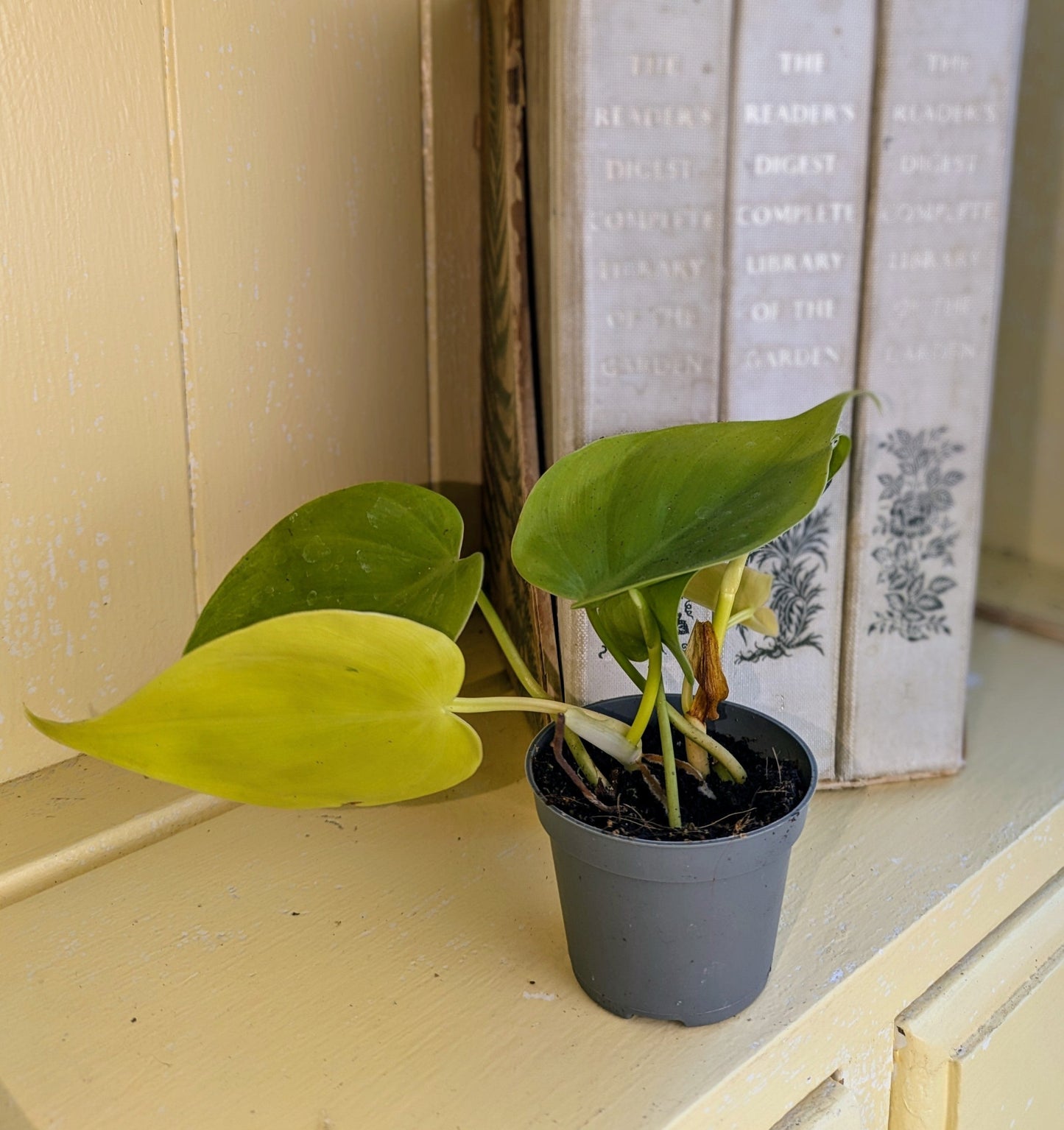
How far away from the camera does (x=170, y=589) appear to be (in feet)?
2.02

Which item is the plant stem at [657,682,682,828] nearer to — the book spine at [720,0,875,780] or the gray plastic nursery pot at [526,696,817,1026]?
the gray plastic nursery pot at [526,696,817,1026]

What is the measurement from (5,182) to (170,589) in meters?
0.22

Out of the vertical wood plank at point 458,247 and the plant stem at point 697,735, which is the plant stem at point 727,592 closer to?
the plant stem at point 697,735

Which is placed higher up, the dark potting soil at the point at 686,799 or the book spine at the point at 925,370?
the book spine at the point at 925,370

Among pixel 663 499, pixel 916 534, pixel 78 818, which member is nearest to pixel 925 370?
pixel 916 534

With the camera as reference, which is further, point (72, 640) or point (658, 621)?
point (72, 640)

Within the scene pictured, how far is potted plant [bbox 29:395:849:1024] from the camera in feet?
1.14

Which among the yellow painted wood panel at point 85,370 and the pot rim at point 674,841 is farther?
the yellow painted wood panel at point 85,370

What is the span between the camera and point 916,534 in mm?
582

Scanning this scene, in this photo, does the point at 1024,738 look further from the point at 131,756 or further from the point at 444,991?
the point at 131,756

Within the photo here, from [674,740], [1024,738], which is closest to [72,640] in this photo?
[674,740]

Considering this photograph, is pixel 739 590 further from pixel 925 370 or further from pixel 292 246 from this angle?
pixel 292 246

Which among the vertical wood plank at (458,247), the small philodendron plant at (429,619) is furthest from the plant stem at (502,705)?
the vertical wood plank at (458,247)

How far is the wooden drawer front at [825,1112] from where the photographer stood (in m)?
0.46
